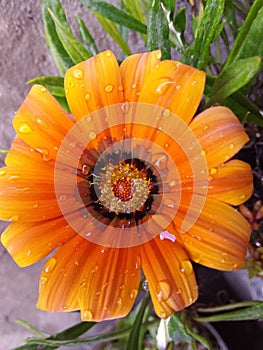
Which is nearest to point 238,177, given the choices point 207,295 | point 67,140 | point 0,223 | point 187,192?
point 187,192

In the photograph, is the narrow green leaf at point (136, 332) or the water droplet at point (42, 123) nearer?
the water droplet at point (42, 123)

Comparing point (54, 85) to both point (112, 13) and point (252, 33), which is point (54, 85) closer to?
point (112, 13)

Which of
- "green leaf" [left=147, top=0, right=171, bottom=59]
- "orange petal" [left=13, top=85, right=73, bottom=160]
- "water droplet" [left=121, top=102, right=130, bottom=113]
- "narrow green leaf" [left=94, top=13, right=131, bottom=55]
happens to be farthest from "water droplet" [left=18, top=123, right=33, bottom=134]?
"narrow green leaf" [left=94, top=13, right=131, bottom=55]

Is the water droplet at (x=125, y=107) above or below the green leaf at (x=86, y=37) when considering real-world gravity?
below

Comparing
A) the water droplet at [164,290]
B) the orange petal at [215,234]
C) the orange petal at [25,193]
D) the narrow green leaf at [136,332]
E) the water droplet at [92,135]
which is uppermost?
the water droplet at [92,135]

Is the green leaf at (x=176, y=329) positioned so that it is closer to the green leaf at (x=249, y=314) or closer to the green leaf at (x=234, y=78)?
the green leaf at (x=249, y=314)

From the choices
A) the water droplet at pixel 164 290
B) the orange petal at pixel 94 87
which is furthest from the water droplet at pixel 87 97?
the water droplet at pixel 164 290

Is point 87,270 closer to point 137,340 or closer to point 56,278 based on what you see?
point 56,278
